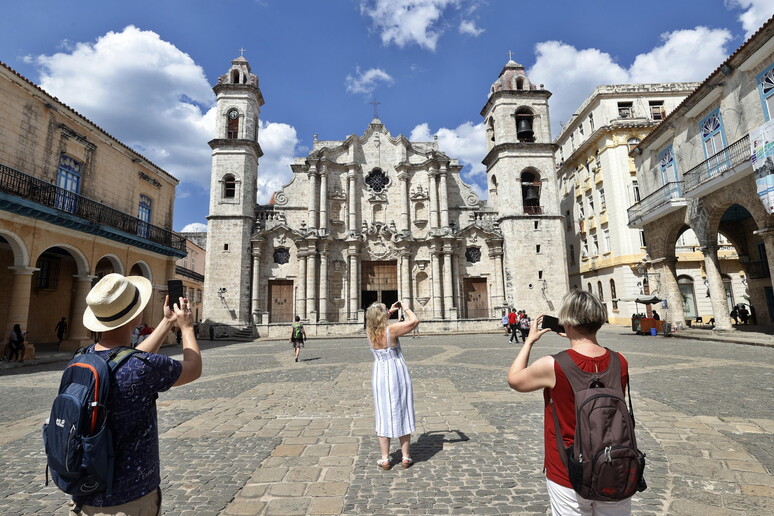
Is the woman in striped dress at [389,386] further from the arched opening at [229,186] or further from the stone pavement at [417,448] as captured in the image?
the arched opening at [229,186]

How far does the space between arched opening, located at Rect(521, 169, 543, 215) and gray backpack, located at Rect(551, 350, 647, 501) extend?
29387 millimetres

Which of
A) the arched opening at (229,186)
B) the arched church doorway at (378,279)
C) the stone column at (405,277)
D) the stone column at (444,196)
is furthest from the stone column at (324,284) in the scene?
the stone column at (444,196)

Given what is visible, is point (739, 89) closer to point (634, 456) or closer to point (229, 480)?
point (634, 456)

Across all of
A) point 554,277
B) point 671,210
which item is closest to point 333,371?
point 671,210

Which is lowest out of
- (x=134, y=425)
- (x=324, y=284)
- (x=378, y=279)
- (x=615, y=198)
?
(x=134, y=425)

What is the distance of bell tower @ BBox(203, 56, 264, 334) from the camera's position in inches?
1025

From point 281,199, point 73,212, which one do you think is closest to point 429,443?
point 73,212

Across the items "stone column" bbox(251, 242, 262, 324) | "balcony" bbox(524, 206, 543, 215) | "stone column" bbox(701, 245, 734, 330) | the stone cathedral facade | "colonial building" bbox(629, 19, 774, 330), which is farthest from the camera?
"balcony" bbox(524, 206, 543, 215)

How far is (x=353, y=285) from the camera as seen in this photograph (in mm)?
28375

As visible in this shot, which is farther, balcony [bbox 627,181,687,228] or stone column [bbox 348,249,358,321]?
stone column [bbox 348,249,358,321]

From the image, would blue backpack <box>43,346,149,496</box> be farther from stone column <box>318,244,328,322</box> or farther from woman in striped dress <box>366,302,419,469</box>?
stone column <box>318,244,328,322</box>

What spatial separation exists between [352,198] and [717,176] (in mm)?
21524

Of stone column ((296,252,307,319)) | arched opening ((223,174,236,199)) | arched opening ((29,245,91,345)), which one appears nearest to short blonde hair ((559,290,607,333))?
arched opening ((29,245,91,345))

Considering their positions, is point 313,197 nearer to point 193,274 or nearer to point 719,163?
point 193,274
